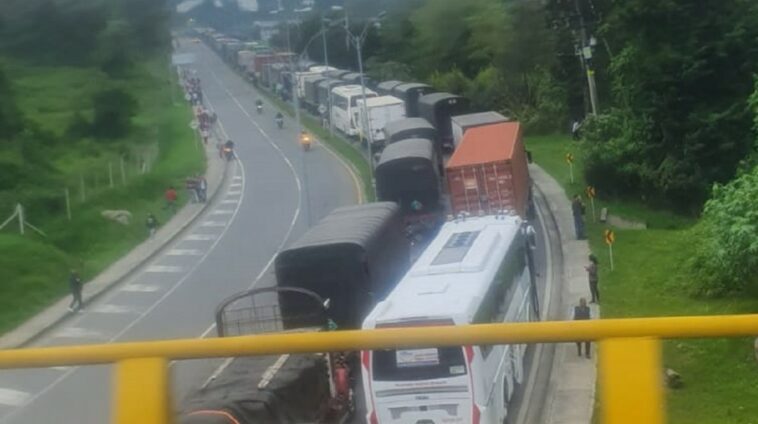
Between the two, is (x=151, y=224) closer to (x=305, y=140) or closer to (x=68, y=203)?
(x=68, y=203)

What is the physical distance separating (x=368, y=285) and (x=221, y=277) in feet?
10.1

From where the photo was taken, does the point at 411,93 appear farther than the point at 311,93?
No

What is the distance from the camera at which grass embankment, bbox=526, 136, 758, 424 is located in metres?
2.00

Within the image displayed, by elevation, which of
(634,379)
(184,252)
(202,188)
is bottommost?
(184,252)

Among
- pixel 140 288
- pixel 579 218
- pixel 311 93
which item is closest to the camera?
pixel 140 288

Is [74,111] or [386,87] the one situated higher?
[74,111]

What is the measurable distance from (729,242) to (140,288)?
16.9ft

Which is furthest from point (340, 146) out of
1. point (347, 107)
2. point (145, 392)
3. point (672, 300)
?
point (145, 392)

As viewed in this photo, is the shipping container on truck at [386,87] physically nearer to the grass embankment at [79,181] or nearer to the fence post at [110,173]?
the grass embankment at [79,181]

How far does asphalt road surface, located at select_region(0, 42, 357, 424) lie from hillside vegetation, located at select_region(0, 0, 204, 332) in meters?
0.62

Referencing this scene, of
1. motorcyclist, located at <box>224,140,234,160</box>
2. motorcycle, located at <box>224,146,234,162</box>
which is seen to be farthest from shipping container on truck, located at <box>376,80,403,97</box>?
motorcyclist, located at <box>224,140,234,160</box>

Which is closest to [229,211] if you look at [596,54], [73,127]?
[596,54]

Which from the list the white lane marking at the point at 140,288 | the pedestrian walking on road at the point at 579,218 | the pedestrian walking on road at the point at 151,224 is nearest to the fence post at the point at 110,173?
the pedestrian walking on road at the point at 151,224

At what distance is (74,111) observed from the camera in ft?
11.1
